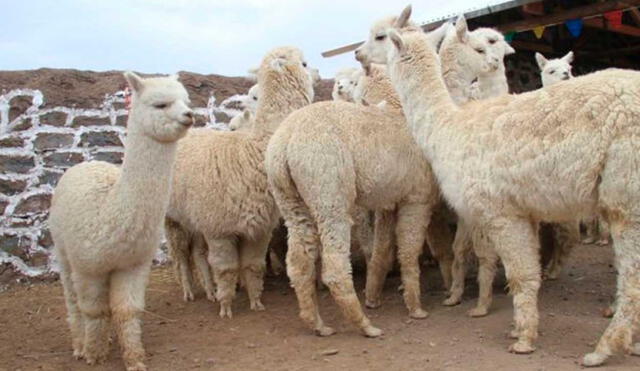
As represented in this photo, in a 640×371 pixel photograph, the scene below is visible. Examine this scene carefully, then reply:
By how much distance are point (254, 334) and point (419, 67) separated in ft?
8.13

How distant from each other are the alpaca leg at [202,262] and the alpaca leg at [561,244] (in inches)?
128

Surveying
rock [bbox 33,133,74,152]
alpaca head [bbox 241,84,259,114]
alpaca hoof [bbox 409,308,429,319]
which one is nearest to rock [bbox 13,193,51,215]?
rock [bbox 33,133,74,152]

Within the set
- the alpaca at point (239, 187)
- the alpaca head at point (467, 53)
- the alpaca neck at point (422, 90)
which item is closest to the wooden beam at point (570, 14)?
the alpaca head at point (467, 53)

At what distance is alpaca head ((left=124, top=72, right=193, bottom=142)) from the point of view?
4.16 metres

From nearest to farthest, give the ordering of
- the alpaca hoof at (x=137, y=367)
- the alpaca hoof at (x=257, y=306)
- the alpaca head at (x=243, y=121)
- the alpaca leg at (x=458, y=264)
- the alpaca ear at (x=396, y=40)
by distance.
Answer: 1. the alpaca hoof at (x=137, y=367)
2. the alpaca ear at (x=396, y=40)
3. the alpaca leg at (x=458, y=264)
4. the alpaca hoof at (x=257, y=306)
5. the alpaca head at (x=243, y=121)

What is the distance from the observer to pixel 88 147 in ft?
25.5

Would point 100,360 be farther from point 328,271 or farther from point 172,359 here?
point 328,271

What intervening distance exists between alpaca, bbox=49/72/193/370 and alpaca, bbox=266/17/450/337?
964 millimetres

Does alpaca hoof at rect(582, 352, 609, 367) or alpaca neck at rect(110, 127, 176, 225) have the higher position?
alpaca neck at rect(110, 127, 176, 225)

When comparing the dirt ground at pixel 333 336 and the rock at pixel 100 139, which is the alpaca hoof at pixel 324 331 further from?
the rock at pixel 100 139

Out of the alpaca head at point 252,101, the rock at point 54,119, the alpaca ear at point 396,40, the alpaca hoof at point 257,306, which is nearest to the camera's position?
the alpaca ear at point 396,40

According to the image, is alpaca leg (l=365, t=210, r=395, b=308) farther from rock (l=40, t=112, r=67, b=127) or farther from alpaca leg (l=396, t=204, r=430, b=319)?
rock (l=40, t=112, r=67, b=127)

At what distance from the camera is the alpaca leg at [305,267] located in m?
4.90

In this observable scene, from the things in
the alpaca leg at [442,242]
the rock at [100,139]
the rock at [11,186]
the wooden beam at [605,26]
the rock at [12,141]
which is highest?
the wooden beam at [605,26]
